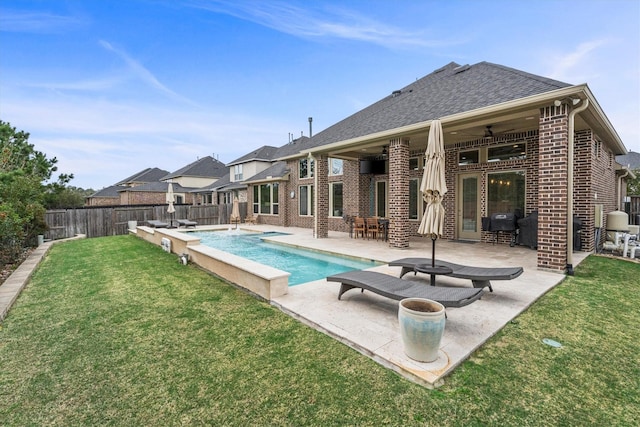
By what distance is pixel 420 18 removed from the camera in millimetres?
12195

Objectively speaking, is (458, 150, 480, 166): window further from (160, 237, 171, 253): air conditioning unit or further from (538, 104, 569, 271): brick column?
(160, 237, 171, 253): air conditioning unit

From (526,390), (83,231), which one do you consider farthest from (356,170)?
(83,231)

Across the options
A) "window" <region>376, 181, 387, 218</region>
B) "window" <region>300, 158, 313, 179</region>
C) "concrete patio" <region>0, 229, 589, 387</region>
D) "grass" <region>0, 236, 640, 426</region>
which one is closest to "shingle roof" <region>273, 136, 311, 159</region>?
"window" <region>300, 158, 313, 179</region>

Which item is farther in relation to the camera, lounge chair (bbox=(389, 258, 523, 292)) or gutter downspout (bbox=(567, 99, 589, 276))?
gutter downspout (bbox=(567, 99, 589, 276))

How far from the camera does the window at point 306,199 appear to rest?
634 inches

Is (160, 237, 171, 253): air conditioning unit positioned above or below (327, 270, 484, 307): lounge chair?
below

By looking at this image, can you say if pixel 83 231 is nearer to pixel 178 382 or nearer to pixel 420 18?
pixel 178 382

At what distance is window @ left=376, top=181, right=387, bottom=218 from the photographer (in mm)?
12820

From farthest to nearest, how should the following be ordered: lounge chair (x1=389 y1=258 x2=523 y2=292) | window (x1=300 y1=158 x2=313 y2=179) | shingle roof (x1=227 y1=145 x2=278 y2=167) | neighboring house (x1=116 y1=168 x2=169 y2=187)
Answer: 1. neighboring house (x1=116 y1=168 x2=169 y2=187)
2. shingle roof (x1=227 y1=145 x2=278 y2=167)
3. window (x1=300 y1=158 x2=313 y2=179)
4. lounge chair (x1=389 y1=258 x2=523 y2=292)

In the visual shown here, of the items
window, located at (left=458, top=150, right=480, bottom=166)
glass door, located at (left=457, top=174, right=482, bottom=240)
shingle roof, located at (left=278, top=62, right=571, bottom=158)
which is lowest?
glass door, located at (left=457, top=174, right=482, bottom=240)

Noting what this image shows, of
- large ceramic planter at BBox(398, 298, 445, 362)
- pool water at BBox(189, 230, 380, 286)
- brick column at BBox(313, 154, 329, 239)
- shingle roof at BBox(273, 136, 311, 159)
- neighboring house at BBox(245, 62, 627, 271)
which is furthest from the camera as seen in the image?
shingle roof at BBox(273, 136, 311, 159)

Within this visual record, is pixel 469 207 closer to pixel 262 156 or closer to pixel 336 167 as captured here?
pixel 336 167

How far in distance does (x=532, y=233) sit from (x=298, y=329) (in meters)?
7.69

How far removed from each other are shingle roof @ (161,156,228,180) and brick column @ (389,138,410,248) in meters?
29.9
